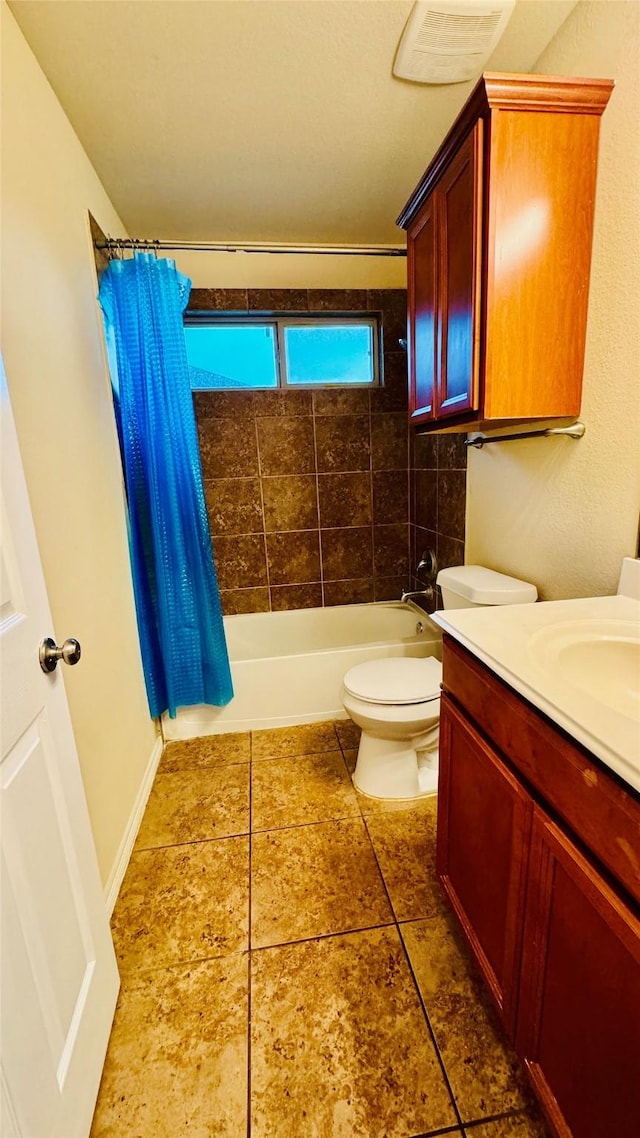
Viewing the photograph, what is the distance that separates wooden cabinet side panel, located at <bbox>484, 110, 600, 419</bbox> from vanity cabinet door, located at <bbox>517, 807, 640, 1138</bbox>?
103 cm

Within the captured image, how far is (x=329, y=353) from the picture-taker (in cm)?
271

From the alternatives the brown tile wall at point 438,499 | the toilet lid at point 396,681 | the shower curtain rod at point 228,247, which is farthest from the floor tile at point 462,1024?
the shower curtain rod at point 228,247

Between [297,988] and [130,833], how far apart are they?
0.77m

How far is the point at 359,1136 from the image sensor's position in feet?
2.87

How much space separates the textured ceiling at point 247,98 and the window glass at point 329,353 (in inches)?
24.7

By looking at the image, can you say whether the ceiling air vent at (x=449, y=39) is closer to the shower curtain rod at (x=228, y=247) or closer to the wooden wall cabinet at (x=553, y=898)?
the shower curtain rod at (x=228, y=247)

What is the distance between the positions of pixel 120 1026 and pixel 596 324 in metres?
2.08

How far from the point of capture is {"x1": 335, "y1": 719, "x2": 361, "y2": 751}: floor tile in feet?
6.91

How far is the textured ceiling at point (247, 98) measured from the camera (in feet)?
3.90

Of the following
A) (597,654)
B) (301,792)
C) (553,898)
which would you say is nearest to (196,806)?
(301,792)

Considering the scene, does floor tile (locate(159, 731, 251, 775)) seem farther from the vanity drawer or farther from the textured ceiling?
the textured ceiling

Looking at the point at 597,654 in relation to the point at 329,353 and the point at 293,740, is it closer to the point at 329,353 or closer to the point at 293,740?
the point at 293,740

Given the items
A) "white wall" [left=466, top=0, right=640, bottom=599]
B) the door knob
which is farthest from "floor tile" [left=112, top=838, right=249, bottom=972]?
"white wall" [left=466, top=0, right=640, bottom=599]

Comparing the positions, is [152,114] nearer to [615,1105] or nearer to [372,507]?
[372,507]
